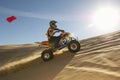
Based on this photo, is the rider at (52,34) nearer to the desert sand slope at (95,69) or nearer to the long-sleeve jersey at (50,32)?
the long-sleeve jersey at (50,32)

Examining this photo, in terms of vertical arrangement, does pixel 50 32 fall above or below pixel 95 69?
above

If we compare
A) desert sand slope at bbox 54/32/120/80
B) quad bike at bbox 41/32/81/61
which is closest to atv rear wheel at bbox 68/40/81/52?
quad bike at bbox 41/32/81/61

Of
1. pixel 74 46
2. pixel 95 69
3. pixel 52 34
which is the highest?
pixel 52 34

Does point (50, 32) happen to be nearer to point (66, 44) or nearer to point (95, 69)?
point (66, 44)

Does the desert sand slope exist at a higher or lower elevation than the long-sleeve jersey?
lower

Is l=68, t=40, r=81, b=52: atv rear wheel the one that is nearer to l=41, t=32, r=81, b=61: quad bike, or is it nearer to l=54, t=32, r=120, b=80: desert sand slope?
l=41, t=32, r=81, b=61: quad bike

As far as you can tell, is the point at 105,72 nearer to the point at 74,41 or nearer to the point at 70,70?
the point at 70,70

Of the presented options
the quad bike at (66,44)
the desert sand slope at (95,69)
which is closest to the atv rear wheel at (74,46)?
the quad bike at (66,44)

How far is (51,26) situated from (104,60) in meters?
3.94

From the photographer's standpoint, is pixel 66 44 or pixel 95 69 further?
pixel 66 44

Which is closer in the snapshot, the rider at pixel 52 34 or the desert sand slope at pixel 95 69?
the desert sand slope at pixel 95 69

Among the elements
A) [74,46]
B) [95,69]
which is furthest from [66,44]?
[95,69]

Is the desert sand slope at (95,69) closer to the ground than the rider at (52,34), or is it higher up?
closer to the ground

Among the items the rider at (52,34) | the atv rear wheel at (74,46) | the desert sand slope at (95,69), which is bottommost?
the desert sand slope at (95,69)
